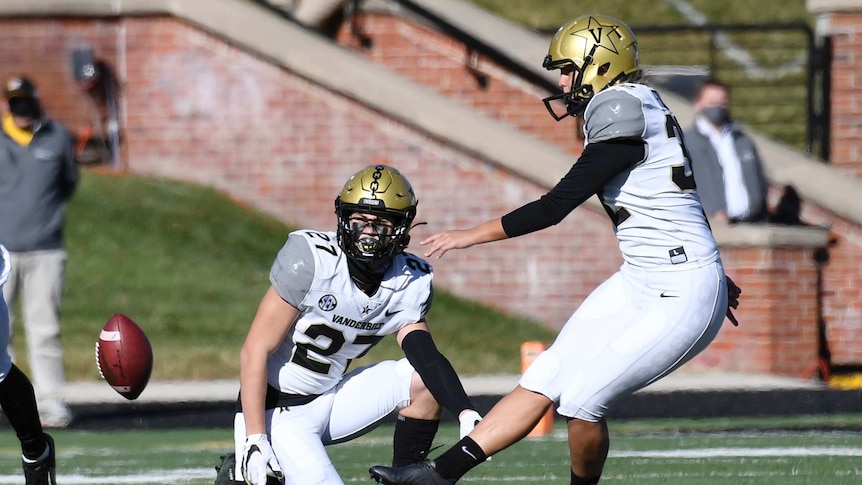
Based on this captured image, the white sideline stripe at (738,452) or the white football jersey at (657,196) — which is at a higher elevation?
the white football jersey at (657,196)

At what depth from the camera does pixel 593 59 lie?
17.2 feet

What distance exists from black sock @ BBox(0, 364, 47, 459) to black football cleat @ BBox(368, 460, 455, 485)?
156 cm

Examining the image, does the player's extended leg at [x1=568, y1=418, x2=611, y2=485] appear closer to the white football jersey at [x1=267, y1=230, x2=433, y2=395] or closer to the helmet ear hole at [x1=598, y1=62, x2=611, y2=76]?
the white football jersey at [x1=267, y1=230, x2=433, y2=395]

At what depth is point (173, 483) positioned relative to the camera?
646 centimetres

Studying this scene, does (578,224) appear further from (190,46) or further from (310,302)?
(310,302)

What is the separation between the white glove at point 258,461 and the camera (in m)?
4.94

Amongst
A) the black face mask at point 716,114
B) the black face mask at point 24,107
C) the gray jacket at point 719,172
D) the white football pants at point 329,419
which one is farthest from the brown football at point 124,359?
the black face mask at point 716,114

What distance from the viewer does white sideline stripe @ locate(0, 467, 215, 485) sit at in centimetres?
655

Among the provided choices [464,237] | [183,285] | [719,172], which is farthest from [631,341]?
[183,285]

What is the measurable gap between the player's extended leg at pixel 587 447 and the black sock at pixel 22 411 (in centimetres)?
208

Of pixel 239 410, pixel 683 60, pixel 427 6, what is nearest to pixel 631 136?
pixel 239 410

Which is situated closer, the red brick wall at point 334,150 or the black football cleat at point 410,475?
the black football cleat at point 410,475

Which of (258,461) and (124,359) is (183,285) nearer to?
(124,359)

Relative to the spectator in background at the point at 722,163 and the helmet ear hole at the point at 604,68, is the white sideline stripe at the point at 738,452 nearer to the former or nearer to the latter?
the helmet ear hole at the point at 604,68
